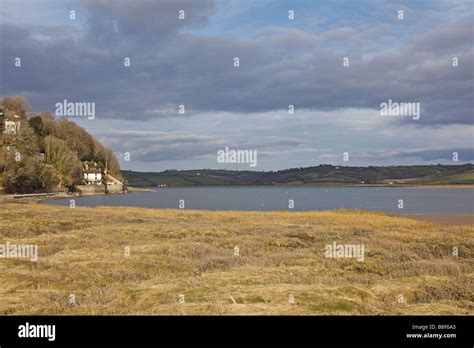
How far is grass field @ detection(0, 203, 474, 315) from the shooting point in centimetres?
1457

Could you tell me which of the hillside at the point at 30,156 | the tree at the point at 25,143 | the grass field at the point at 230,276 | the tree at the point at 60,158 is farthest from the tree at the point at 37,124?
the grass field at the point at 230,276

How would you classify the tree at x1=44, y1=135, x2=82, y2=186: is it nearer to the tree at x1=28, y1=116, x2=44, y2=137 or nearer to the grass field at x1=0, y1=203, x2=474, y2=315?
the tree at x1=28, y1=116, x2=44, y2=137

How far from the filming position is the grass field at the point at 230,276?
1457cm

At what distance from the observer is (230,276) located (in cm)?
1925

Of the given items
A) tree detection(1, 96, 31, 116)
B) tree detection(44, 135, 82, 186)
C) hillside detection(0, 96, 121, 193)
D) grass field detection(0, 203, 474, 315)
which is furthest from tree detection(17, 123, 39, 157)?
grass field detection(0, 203, 474, 315)

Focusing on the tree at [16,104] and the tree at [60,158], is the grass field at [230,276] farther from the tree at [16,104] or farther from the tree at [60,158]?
the tree at [16,104]

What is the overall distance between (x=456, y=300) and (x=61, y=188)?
6494 inches

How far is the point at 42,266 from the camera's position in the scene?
2102cm

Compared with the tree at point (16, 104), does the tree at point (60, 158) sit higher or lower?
lower

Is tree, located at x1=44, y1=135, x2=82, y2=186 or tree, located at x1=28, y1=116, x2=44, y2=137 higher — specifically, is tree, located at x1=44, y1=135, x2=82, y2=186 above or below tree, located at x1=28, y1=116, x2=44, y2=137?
below

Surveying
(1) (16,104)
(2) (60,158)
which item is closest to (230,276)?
(2) (60,158)

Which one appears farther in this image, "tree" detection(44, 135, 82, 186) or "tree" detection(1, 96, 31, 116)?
"tree" detection(1, 96, 31, 116)

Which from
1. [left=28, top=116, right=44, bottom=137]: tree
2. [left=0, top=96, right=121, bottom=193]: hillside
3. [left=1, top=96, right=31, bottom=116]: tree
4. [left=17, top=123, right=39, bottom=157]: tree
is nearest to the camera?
[left=0, top=96, right=121, bottom=193]: hillside
